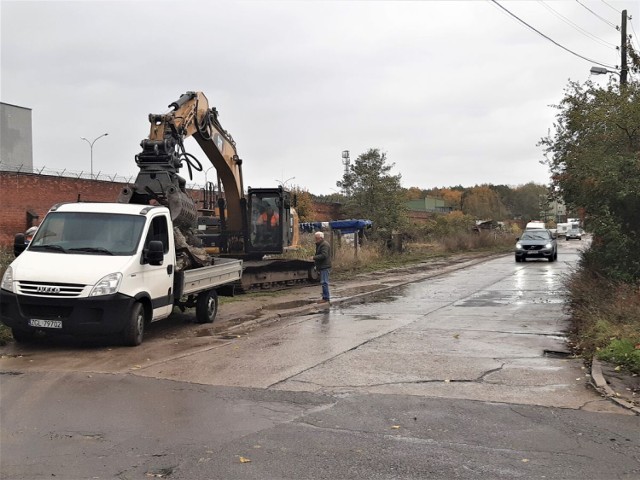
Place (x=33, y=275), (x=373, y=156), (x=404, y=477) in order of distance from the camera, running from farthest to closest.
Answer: (x=373, y=156) < (x=33, y=275) < (x=404, y=477)

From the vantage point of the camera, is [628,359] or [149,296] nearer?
[628,359]

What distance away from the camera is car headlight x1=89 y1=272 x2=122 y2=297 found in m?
8.72

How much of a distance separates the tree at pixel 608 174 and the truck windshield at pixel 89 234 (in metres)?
9.19

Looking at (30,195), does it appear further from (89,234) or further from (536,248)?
(536,248)

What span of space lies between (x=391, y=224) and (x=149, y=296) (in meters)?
29.1

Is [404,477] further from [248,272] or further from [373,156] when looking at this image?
[373,156]

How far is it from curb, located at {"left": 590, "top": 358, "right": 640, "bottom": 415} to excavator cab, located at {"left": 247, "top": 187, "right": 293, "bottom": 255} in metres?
12.0

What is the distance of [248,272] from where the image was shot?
17.7 metres

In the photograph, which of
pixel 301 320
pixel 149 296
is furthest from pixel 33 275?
pixel 301 320

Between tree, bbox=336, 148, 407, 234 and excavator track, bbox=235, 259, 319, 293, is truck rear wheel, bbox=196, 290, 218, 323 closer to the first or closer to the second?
excavator track, bbox=235, 259, 319, 293

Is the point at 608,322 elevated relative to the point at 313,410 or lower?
elevated

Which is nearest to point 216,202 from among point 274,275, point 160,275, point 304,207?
point 274,275

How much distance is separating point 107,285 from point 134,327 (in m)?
0.82

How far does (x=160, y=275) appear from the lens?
1005 cm
